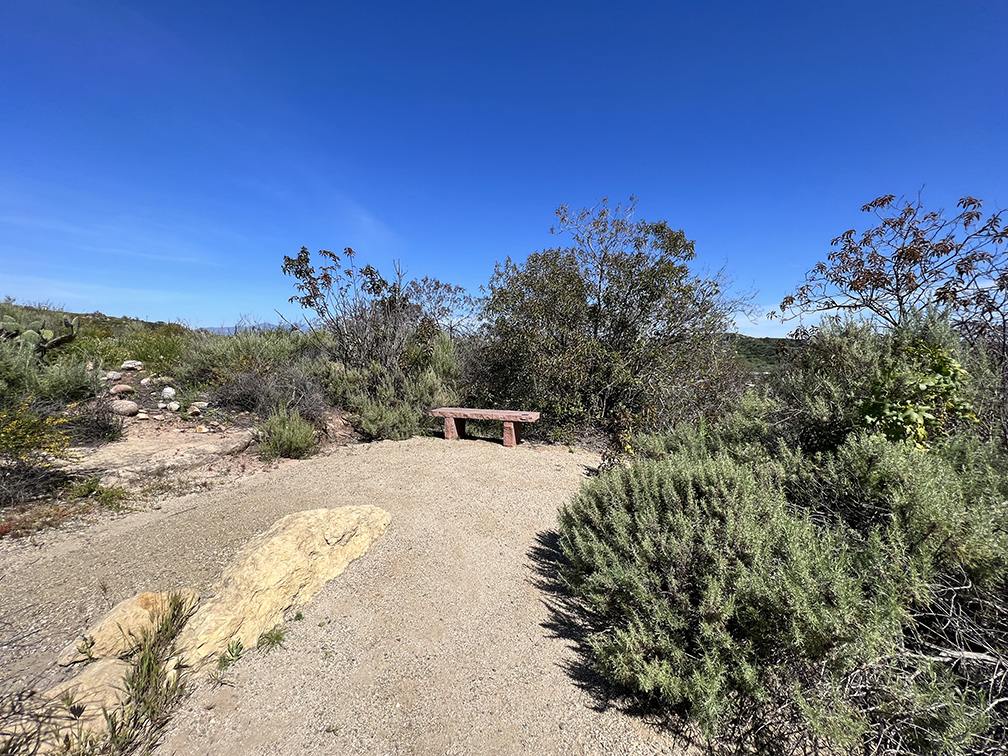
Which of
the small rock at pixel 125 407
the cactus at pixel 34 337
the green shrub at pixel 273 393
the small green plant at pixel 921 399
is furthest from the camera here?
the green shrub at pixel 273 393

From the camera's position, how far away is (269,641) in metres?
2.13

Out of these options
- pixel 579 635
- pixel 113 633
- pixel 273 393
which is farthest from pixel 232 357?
pixel 579 635

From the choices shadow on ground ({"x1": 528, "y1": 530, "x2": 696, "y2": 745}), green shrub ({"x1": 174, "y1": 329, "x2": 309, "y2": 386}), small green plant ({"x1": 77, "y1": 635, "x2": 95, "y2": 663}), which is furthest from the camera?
green shrub ({"x1": 174, "y1": 329, "x2": 309, "y2": 386})

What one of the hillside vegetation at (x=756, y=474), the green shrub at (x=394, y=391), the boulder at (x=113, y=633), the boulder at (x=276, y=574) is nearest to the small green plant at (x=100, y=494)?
the hillside vegetation at (x=756, y=474)

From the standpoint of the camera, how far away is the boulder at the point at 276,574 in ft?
6.91

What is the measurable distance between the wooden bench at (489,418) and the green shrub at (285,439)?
1869 millimetres

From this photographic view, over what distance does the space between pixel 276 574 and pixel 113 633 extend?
0.73 m

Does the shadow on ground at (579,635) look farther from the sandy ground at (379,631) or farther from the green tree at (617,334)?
the green tree at (617,334)

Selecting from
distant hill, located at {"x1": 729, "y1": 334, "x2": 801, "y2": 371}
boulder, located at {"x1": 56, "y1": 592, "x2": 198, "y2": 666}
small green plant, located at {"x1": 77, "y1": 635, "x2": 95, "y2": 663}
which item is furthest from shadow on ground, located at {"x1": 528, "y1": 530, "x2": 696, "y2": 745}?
distant hill, located at {"x1": 729, "y1": 334, "x2": 801, "y2": 371}

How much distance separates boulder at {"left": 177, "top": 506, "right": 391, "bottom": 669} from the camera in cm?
211

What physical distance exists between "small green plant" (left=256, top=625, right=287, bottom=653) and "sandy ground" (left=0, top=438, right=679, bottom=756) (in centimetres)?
4

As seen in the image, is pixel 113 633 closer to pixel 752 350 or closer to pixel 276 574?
pixel 276 574

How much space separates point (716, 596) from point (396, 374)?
6.39m

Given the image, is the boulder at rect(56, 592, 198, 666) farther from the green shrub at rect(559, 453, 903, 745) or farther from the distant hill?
the distant hill
